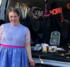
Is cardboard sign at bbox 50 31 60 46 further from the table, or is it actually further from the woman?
the woman

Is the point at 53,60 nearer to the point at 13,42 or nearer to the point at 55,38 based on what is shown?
the point at 13,42

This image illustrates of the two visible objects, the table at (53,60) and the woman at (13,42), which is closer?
the woman at (13,42)

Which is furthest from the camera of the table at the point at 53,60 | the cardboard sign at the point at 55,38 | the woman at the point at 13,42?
the cardboard sign at the point at 55,38

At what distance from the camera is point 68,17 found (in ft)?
12.9

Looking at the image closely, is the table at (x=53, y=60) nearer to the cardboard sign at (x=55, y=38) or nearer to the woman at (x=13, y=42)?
the woman at (x=13, y=42)

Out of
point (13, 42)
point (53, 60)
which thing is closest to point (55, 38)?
point (53, 60)

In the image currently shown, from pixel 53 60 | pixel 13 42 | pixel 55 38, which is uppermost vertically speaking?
pixel 13 42

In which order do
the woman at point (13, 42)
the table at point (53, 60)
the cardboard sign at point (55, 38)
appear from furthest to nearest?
the cardboard sign at point (55, 38)
the table at point (53, 60)
the woman at point (13, 42)

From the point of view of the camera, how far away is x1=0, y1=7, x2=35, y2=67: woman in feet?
3.71

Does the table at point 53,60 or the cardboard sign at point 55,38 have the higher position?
the cardboard sign at point 55,38

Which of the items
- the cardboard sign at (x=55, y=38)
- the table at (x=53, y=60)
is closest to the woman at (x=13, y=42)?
the table at (x=53, y=60)

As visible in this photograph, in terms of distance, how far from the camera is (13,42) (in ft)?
3.74

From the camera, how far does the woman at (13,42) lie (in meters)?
1.13

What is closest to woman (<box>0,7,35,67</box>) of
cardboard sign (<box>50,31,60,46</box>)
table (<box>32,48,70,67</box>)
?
table (<box>32,48,70,67</box>)
